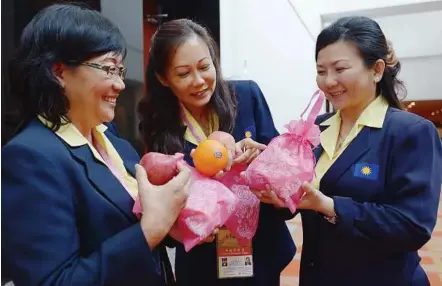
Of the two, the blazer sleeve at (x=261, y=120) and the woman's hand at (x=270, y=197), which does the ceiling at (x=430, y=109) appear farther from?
the woman's hand at (x=270, y=197)

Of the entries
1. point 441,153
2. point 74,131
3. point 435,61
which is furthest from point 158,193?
point 435,61

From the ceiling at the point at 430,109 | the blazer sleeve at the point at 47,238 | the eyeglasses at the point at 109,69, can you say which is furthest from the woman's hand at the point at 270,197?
the ceiling at the point at 430,109

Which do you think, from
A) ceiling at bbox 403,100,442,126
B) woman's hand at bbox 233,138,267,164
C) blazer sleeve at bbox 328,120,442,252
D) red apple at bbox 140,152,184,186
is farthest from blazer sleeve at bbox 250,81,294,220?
ceiling at bbox 403,100,442,126

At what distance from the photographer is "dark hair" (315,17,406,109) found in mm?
1317

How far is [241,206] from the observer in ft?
3.99

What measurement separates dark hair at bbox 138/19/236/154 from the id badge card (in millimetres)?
316

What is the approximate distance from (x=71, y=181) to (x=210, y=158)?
0.34 m

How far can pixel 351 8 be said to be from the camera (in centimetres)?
698

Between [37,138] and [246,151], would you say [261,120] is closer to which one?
[246,151]

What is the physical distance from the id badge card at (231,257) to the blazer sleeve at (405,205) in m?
0.31

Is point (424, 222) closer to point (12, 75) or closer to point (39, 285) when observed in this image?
point (39, 285)

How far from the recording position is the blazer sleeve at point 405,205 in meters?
1.17

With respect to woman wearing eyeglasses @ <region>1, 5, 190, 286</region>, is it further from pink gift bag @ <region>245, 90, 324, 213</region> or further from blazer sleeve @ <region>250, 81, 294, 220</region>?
blazer sleeve @ <region>250, 81, 294, 220</region>

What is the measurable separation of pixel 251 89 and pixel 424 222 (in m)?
0.72
